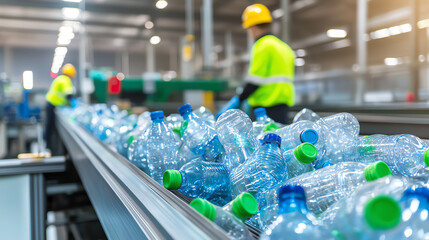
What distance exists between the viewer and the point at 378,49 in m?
16.3

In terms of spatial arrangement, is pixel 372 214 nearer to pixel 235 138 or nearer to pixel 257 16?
pixel 235 138

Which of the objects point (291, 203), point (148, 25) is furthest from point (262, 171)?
point (148, 25)

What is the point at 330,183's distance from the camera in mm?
974

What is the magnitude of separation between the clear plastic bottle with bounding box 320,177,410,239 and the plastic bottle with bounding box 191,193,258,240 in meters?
0.15

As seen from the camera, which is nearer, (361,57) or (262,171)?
(262,171)

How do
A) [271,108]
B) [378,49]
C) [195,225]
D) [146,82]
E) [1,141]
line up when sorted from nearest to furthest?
[195,225], [271,108], [146,82], [1,141], [378,49]

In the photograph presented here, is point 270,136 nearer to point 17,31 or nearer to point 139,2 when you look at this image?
point 139,2

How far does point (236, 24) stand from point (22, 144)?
30.0 feet

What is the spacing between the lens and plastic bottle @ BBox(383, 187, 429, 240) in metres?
0.59

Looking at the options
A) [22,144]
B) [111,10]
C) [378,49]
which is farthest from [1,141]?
[378,49]

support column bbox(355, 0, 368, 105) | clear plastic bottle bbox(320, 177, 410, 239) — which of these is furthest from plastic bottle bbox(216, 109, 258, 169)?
support column bbox(355, 0, 368, 105)

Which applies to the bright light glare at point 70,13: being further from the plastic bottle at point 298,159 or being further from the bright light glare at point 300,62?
the plastic bottle at point 298,159

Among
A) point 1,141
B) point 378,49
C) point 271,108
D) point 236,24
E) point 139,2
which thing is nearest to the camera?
point 271,108

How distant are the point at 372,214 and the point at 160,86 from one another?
5310 mm
